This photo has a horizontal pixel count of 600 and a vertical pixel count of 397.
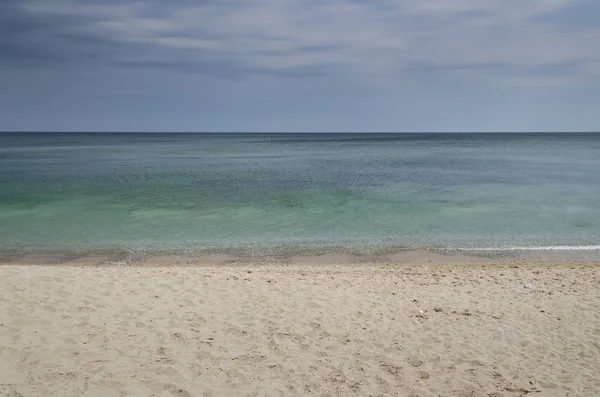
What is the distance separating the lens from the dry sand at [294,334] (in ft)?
18.7

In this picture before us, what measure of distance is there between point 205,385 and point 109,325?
235 centimetres

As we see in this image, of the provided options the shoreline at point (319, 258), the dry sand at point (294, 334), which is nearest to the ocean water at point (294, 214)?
the shoreline at point (319, 258)

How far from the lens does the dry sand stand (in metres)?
5.71

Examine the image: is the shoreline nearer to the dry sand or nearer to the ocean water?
the ocean water

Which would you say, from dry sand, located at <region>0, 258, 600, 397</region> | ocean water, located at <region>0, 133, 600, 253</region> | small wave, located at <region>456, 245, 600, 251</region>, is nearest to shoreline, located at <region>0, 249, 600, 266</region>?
small wave, located at <region>456, 245, 600, 251</region>

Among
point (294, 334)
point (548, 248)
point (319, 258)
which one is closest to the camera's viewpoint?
point (294, 334)

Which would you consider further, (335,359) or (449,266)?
(449,266)

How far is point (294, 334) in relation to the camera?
7.07 metres

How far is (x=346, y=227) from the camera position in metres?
16.3

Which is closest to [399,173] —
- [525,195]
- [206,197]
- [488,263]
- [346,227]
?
[525,195]

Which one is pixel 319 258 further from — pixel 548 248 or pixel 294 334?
pixel 548 248

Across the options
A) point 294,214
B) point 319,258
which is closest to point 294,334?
point 319,258

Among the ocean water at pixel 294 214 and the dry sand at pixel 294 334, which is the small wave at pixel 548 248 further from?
the dry sand at pixel 294 334

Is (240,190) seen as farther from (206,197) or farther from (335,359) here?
(335,359)
